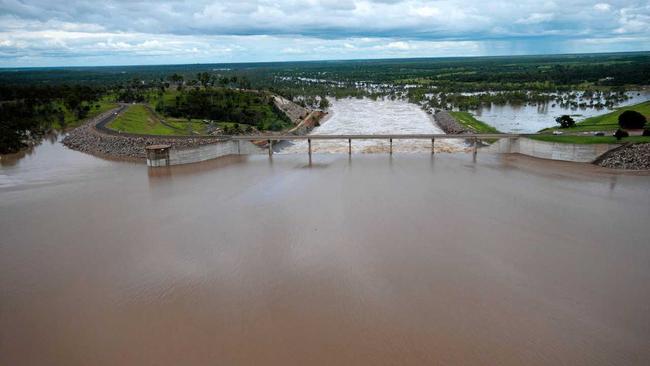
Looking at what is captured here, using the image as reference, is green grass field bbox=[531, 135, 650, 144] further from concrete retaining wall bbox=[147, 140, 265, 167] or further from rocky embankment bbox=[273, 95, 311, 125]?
rocky embankment bbox=[273, 95, 311, 125]

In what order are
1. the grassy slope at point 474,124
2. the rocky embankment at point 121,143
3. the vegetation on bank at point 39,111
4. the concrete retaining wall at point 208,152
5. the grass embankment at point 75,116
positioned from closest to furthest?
the concrete retaining wall at point 208,152 < the rocky embankment at point 121,143 < the vegetation on bank at point 39,111 < the grassy slope at point 474,124 < the grass embankment at point 75,116

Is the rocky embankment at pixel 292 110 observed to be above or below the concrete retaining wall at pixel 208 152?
above

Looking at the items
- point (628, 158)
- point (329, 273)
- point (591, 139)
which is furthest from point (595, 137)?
point (329, 273)

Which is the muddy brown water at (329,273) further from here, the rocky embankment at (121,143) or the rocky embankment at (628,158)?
the rocky embankment at (121,143)

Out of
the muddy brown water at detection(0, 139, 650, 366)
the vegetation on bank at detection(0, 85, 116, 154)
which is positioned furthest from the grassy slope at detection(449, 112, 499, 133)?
the vegetation on bank at detection(0, 85, 116, 154)

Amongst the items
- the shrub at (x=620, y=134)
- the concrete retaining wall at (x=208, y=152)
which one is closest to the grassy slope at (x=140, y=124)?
the concrete retaining wall at (x=208, y=152)
